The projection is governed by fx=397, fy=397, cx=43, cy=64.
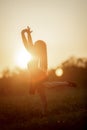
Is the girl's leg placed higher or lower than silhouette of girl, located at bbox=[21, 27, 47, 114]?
lower

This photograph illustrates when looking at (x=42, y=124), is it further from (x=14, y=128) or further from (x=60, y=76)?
(x=60, y=76)

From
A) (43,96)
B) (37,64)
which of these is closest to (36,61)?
(37,64)

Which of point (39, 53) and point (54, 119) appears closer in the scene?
point (39, 53)

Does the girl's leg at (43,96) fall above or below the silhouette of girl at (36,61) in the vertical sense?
below

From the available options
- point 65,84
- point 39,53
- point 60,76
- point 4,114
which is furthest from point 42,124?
point 60,76

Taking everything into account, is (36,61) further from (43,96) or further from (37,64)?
(43,96)

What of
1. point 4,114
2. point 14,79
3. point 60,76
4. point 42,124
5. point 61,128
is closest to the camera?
point 61,128

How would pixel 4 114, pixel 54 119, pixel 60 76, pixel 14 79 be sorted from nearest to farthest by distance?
pixel 54 119 < pixel 4 114 < pixel 60 76 < pixel 14 79

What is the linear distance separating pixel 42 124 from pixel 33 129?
1.95 feet

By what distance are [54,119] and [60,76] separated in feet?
188

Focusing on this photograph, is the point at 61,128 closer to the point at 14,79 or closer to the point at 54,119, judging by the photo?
the point at 54,119

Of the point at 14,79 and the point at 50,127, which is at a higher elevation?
the point at 14,79

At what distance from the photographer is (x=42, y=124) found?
1148 cm

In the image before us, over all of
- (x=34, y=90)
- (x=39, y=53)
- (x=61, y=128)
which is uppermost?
(x=39, y=53)
